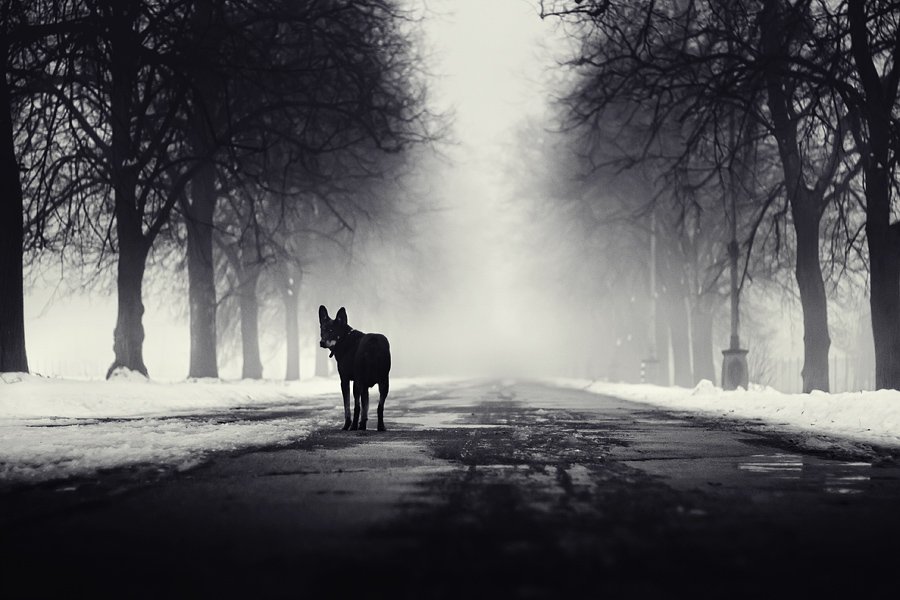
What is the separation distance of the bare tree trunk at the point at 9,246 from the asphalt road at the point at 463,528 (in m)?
12.4

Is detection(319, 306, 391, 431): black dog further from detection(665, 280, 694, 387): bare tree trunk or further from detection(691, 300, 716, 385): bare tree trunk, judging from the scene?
detection(665, 280, 694, 387): bare tree trunk

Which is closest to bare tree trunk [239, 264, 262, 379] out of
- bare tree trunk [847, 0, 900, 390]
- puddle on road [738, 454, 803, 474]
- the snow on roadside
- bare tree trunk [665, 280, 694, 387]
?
bare tree trunk [665, 280, 694, 387]

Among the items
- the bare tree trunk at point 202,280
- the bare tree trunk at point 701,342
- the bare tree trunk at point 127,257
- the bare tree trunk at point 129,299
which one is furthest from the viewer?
the bare tree trunk at point 701,342

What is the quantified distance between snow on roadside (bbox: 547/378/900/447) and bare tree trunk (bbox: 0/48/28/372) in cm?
1336

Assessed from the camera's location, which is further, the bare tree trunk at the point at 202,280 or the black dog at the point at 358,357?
the bare tree trunk at the point at 202,280

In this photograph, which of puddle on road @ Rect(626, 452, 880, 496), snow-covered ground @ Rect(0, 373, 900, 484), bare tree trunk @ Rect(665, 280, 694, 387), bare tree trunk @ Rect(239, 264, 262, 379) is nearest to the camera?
puddle on road @ Rect(626, 452, 880, 496)

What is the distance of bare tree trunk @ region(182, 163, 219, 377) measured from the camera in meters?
27.5

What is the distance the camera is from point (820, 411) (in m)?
14.6

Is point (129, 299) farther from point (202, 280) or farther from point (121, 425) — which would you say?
point (121, 425)

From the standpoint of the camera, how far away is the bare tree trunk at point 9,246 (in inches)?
727

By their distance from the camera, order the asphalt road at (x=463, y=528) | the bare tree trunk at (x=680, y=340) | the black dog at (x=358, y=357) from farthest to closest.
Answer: the bare tree trunk at (x=680, y=340), the black dog at (x=358, y=357), the asphalt road at (x=463, y=528)

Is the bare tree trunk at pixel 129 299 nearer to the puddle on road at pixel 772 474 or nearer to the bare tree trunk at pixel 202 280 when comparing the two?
the bare tree trunk at pixel 202 280

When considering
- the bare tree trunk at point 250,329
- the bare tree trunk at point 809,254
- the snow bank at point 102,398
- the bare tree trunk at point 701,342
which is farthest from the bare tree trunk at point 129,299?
the bare tree trunk at point 701,342

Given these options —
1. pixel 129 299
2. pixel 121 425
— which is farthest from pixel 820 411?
pixel 129 299
